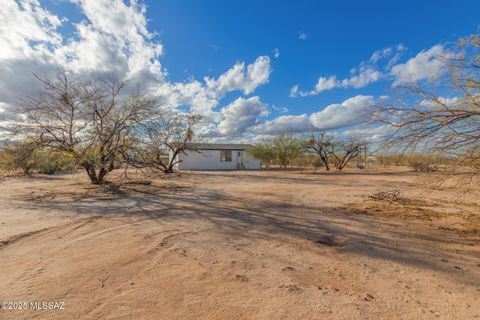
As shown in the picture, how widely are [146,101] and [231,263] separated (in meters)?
11.0

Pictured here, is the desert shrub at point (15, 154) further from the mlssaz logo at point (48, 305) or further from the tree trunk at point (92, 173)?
the mlssaz logo at point (48, 305)

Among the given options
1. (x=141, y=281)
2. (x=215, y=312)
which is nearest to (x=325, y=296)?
(x=215, y=312)

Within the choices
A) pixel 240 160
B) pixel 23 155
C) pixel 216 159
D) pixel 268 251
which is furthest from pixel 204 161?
pixel 268 251

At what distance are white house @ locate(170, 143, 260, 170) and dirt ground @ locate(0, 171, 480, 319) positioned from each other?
24828 mm

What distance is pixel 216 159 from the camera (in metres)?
33.0

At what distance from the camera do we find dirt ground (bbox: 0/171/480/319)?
2469 mm

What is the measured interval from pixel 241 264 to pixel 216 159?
29.8 metres

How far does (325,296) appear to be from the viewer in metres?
2.68

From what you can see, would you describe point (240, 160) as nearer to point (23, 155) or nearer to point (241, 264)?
point (23, 155)

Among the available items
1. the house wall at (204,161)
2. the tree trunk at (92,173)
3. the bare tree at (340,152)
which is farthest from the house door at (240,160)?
the tree trunk at (92,173)

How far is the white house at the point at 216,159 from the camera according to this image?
3166cm

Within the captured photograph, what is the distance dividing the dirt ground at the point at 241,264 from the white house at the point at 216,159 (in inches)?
977

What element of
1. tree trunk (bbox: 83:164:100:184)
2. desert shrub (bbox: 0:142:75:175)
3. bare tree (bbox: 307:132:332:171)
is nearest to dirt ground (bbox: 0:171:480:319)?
desert shrub (bbox: 0:142:75:175)

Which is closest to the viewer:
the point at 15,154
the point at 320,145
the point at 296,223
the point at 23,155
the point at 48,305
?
the point at 48,305
